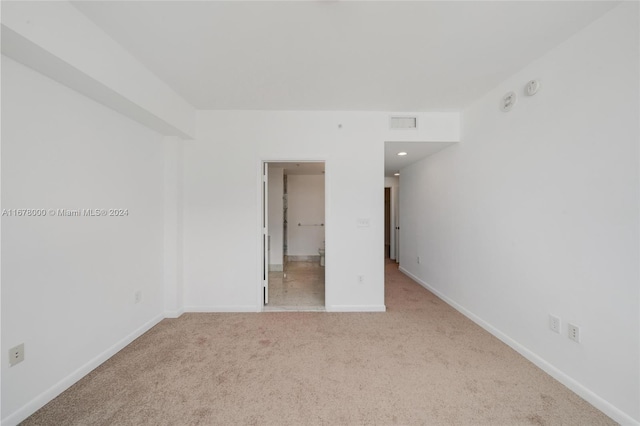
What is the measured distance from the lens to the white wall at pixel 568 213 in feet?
4.52

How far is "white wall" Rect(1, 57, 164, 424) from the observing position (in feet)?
4.49

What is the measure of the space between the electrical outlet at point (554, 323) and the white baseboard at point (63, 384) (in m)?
3.79

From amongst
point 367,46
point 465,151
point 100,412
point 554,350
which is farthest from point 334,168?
point 100,412

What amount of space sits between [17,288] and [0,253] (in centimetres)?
24

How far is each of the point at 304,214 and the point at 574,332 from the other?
5050 millimetres

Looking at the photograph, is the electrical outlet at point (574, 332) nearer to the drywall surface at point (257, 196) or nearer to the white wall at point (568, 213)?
the white wall at point (568, 213)

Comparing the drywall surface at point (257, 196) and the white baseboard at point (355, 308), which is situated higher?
the drywall surface at point (257, 196)

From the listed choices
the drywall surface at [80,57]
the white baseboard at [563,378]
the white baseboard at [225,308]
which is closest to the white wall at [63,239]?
the drywall surface at [80,57]

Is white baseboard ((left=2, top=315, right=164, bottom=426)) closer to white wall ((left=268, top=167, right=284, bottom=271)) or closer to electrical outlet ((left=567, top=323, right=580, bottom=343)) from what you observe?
white wall ((left=268, top=167, right=284, bottom=271))

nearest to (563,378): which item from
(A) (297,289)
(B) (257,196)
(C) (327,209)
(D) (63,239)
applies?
(C) (327,209)

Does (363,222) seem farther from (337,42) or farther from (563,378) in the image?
(563,378)

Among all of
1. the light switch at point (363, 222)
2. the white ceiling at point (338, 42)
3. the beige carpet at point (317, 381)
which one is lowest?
the beige carpet at point (317, 381)

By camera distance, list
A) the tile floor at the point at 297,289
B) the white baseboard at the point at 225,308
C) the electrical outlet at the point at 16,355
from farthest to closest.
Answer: the tile floor at the point at 297,289
the white baseboard at the point at 225,308
the electrical outlet at the point at 16,355

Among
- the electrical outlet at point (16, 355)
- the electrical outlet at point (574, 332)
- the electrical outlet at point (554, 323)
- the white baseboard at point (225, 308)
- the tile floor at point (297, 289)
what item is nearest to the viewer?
the electrical outlet at point (16, 355)
